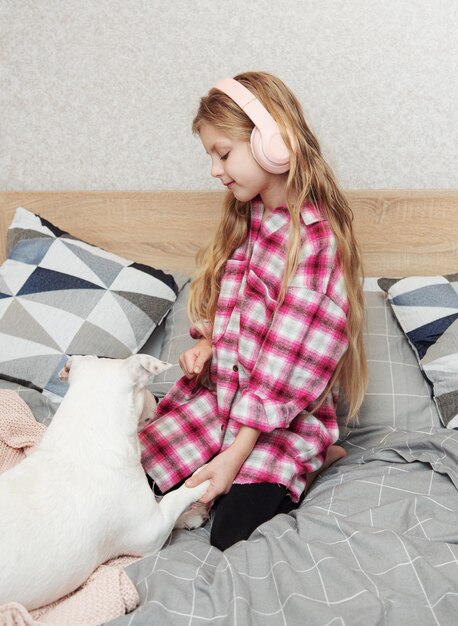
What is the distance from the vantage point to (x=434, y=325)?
1.79 m

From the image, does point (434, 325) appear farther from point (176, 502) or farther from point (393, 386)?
point (176, 502)

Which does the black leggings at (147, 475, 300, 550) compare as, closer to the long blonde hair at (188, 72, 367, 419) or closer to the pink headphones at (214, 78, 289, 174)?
the long blonde hair at (188, 72, 367, 419)

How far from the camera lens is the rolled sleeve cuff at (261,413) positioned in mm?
1385

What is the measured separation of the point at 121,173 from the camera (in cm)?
223

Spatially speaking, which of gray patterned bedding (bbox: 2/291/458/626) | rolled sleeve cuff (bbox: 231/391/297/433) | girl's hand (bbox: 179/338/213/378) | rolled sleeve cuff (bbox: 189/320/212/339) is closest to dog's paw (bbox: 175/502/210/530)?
gray patterned bedding (bbox: 2/291/458/626)

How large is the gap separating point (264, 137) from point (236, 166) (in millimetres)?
84

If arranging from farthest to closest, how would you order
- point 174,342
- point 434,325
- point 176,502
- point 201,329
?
point 174,342, point 434,325, point 201,329, point 176,502

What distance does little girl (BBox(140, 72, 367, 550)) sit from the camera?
1403 millimetres

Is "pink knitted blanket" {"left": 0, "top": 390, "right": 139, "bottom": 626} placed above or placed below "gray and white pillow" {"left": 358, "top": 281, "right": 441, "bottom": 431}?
above

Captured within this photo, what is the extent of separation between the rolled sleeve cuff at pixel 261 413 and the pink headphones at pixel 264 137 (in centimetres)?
45

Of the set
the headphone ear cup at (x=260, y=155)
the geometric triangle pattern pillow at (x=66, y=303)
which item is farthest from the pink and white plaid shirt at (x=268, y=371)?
the geometric triangle pattern pillow at (x=66, y=303)

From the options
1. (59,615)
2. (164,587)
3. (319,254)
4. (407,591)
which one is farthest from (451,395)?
(59,615)

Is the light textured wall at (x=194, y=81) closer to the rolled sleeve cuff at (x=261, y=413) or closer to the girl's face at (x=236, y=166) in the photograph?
the girl's face at (x=236, y=166)

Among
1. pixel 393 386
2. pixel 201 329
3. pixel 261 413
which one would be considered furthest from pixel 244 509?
pixel 393 386
